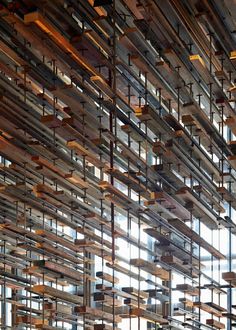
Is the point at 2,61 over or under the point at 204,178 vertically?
over

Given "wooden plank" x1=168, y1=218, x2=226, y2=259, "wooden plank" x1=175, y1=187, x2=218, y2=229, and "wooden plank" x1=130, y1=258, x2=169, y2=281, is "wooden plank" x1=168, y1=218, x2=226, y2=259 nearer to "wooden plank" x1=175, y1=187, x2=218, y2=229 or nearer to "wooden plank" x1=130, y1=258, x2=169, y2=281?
"wooden plank" x1=175, y1=187, x2=218, y2=229

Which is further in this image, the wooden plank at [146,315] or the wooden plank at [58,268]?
the wooden plank at [58,268]

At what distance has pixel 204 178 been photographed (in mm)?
6508

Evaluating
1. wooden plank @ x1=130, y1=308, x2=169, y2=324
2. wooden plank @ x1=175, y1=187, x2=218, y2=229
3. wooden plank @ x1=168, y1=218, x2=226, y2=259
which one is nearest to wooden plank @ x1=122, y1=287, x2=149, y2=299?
wooden plank @ x1=130, y1=308, x2=169, y2=324

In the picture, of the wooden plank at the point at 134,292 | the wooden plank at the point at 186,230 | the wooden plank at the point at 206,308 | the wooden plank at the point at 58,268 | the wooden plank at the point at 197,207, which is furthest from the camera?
the wooden plank at the point at 206,308

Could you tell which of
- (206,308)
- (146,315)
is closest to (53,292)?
(146,315)

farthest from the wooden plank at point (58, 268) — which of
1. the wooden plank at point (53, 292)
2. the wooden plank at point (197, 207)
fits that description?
the wooden plank at point (197, 207)

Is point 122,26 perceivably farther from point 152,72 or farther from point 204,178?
point 204,178

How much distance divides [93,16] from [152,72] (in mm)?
467

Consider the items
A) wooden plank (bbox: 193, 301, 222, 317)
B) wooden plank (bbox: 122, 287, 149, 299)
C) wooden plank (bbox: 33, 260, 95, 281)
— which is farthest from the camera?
wooden plank (bbox: 193, 301, 222, 317)

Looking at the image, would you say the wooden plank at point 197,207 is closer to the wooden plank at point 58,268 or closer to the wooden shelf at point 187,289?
the wooden shelf at point 187,289

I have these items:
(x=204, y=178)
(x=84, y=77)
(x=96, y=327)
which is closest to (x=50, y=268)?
(x=96, y=327)

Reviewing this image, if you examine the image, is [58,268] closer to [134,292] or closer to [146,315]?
[146,315]

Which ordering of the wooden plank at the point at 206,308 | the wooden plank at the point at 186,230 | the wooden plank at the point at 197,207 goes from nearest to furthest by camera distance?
the wooden plank at the point at 197,207, the wooden plank at the point at 186,230, the wooden plank at the point at 206,308
